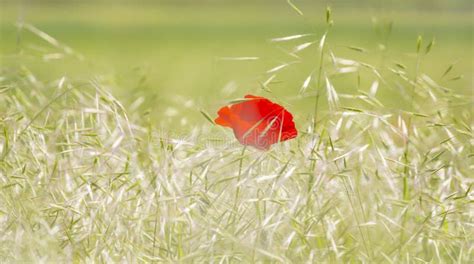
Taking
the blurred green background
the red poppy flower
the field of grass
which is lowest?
the blurred green background

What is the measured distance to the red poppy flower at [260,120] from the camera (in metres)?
1.49

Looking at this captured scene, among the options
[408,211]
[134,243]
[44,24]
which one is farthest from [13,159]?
[44,24]

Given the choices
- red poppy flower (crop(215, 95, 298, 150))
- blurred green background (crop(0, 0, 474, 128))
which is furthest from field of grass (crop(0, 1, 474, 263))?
blurred green background (crop(0, 0, 474, 128))

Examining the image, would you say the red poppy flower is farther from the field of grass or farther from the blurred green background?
the blurred green background

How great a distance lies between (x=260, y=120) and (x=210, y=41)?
9882mm

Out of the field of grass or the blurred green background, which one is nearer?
the field of grass

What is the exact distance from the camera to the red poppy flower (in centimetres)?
149

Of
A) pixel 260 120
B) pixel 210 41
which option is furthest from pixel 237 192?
pixel 210 41

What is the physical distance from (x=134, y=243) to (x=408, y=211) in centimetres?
46

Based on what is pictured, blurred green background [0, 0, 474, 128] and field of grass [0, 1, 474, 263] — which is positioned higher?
field of grass [0, 1, 474, 263]

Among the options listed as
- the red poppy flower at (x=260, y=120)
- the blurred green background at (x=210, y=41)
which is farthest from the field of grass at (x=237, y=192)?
the blurred green background at (x=210, y=41)

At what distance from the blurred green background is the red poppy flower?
0.20 meters

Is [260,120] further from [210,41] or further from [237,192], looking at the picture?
[210,41]

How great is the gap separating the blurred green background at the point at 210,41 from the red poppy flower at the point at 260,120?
20cm
